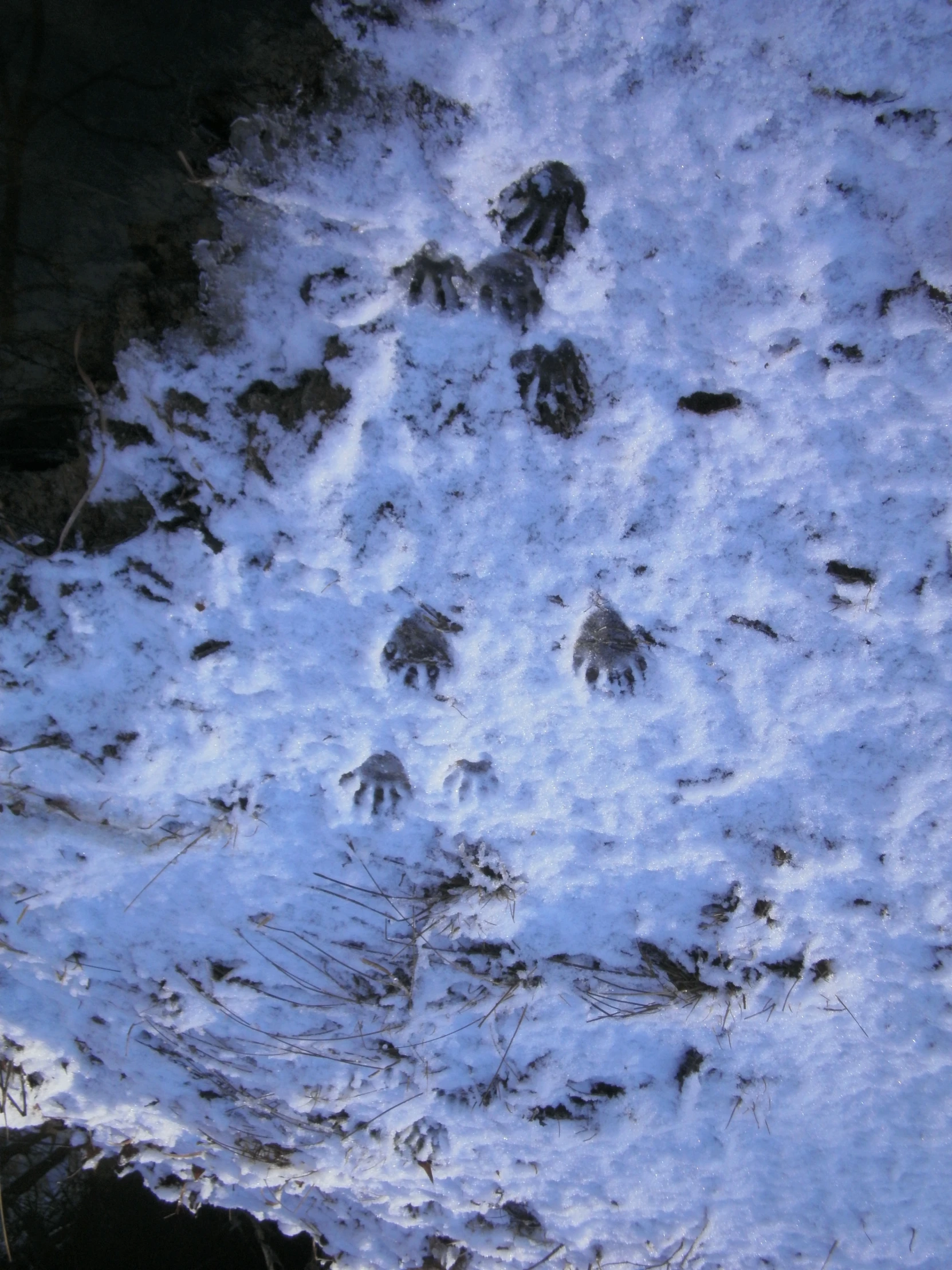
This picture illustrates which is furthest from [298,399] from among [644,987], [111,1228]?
[111,1228]

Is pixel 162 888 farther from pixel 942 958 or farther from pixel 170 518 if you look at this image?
pixel 942 958

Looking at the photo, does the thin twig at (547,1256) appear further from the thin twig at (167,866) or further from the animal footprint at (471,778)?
the thin twig at (167,866)

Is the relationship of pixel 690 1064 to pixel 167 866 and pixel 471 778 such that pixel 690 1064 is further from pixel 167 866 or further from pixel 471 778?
pixel 167 866

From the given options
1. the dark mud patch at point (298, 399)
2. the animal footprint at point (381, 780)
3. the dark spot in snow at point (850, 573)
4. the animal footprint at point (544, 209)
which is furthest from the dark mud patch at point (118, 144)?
the dark spot in snow at point (850, 573)

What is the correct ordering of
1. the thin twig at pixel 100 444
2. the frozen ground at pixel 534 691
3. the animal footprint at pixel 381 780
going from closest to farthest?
the frozen ground at pixel 534 691
the thin twig at pixel 100 444
the animal footprint at pixel 381 780

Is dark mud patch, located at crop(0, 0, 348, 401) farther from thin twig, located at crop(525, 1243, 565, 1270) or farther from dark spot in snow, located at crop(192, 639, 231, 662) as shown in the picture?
thin twig, located at crop(525, 1243, 565, 1270)

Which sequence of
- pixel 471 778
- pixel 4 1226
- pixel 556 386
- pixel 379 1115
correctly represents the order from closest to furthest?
pixel 556 386
pixel 471 778
pixel 379 1115
pixel 4 1226
